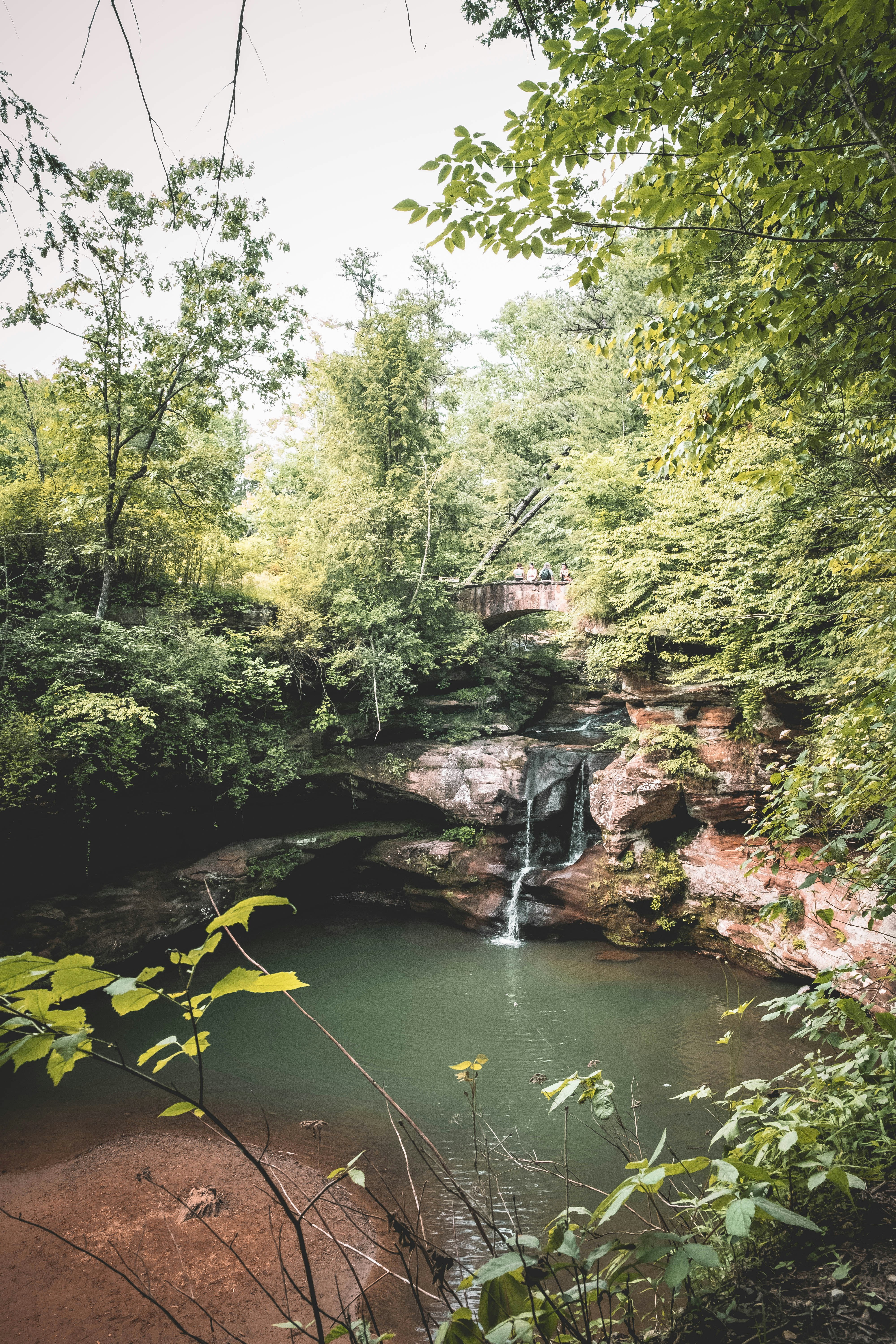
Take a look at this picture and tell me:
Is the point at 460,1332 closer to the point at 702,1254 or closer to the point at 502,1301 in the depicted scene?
the point at 502,1301

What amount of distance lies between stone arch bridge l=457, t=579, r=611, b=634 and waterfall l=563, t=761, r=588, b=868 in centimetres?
341

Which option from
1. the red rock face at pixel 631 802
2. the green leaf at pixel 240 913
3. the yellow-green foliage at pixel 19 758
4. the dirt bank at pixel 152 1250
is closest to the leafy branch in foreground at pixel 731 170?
the green leaf at pixel 240 913

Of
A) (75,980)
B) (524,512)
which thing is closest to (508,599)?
(524,512)

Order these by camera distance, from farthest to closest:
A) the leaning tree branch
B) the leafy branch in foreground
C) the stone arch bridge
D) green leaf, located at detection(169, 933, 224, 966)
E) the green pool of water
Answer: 1. the leaning tree branch
2. the stone arch bridge
3. the green pool of water
4. the leafy branch in foreground
5. green leaf, located at detection(169, 933, 224, 966)

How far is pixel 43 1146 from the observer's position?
5.50 metres

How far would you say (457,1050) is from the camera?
716 cm

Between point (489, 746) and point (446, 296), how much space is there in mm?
17911

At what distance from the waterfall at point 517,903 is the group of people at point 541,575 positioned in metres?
4.61

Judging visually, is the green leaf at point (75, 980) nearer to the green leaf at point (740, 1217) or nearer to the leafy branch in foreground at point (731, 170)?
the green leaf at point (740, 1217)

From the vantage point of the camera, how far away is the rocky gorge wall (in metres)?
8.23

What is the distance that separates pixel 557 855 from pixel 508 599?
17.8 feet

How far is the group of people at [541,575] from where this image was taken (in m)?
13.2

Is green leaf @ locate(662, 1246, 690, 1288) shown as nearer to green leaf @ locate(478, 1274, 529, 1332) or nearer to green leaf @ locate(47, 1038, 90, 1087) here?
green leaf @ locate(478, 1274, 529, 1332)

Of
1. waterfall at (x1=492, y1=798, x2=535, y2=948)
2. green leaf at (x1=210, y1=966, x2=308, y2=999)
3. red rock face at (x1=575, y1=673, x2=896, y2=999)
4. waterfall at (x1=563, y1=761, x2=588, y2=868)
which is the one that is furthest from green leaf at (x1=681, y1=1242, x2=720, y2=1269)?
waterfall at (x1=563, y1=761, x2=588, y2=868)
